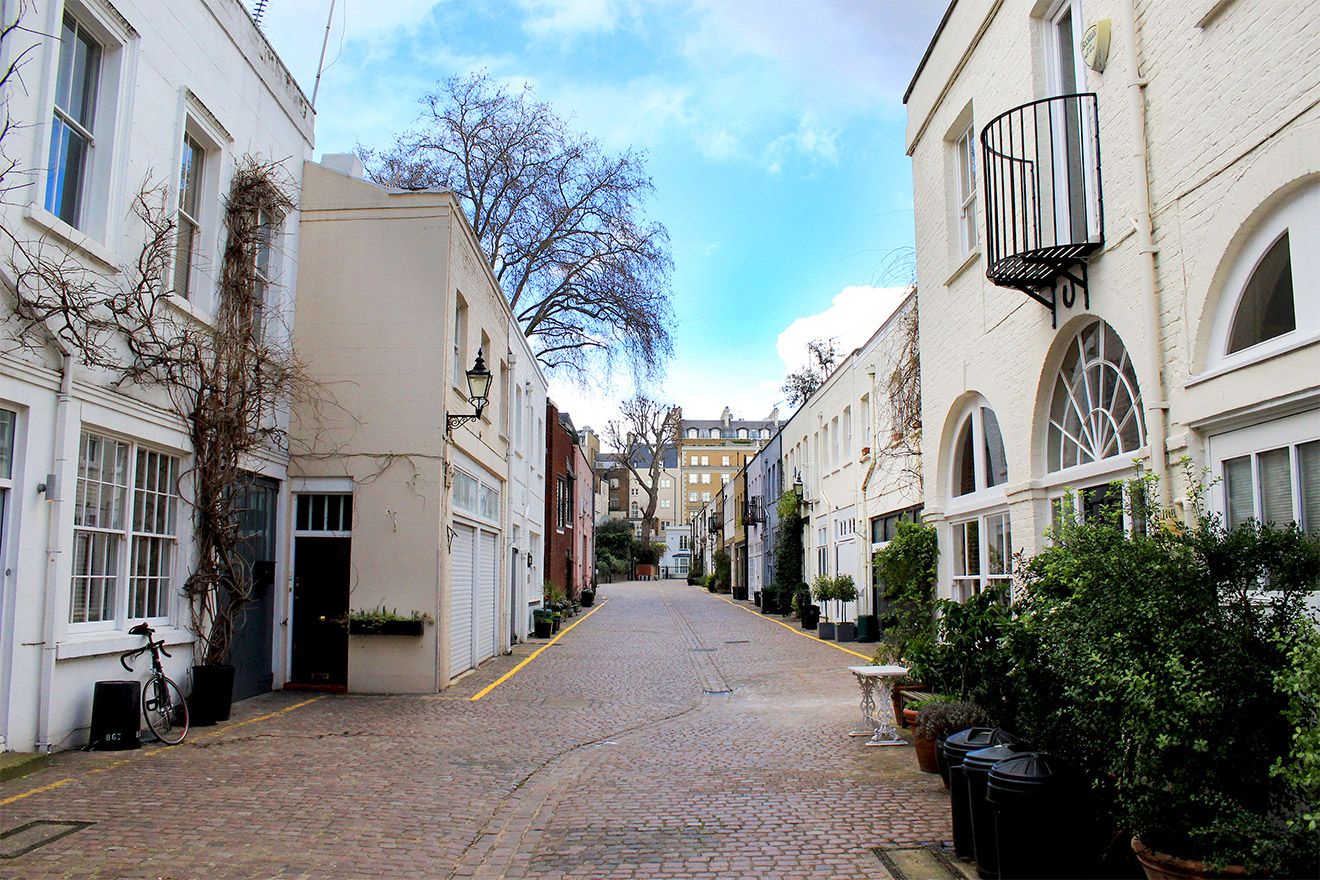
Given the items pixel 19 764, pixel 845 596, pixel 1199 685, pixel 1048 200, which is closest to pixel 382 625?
pixel 19 764

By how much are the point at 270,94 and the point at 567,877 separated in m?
10.7

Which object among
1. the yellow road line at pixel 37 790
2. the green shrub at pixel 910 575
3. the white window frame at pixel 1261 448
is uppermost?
the white window frame at pixel 1261 448

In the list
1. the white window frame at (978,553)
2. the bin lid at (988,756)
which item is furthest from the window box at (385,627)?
the bin lid at (988,756)

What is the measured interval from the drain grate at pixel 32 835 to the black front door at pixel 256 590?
17.1ft

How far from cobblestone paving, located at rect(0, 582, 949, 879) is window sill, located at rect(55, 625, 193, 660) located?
35.2 inches

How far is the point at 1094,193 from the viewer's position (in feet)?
22.8

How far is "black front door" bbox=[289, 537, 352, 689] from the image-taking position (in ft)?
41.6

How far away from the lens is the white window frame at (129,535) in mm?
8398

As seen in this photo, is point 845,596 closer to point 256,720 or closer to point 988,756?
point 256,720

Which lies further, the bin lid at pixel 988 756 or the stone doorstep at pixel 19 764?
the stone doorstep at pixel 19 764

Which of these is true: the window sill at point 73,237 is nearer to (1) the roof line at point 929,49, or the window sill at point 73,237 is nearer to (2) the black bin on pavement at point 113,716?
(2) the black bin on pavement at point 113,716

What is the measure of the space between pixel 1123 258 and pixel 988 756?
3.60m

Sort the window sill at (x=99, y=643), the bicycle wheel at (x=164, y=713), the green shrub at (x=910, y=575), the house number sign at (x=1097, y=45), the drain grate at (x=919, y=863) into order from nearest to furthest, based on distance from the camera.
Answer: the drain grate at (x=919, y=863)
the house number sign at (x=1097, y=45)
the window sill at (x=99, y=643)
the bicycle wheel at (x=164, y=713)
the green shrub at (x=910, y=575)

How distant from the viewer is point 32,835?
5.70 m
